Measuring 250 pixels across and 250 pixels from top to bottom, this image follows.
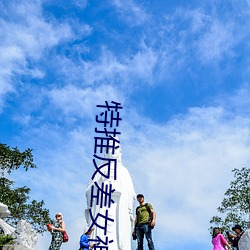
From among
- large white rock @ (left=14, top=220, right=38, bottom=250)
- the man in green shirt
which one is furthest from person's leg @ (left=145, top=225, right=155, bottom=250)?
large white rock @ (left=14, top=220, right=38, bottom=250)

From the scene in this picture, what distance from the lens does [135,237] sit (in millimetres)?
10508

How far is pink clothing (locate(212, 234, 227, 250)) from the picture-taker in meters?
10.1

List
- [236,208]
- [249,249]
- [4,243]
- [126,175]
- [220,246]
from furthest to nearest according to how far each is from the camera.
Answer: [236,208], [126,175], [4,243], [220,246], [249,249]

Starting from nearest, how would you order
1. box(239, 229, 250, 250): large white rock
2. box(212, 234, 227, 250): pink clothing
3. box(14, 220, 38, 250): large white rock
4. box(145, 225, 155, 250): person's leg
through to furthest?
box(239, 229, 250, 250): large white rock < box(212, 234, 227, 250): pink clothing < box(145, 225, 155, 250): person's leg < box(14, 220, 38, 250): large white rock

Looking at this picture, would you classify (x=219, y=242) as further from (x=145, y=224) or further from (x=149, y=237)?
(x=145, y=224)

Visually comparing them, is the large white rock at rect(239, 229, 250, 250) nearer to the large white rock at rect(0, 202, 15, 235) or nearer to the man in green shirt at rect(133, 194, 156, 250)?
the man in green shirt at rect(133, 194, 156, 250)

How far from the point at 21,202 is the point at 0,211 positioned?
10.0 meters

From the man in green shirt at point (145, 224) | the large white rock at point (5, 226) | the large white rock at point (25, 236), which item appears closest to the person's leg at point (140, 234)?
the man in green shirt at point (145, 224)

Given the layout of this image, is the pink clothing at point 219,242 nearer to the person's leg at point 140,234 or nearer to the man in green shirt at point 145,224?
the man in green shirt at point 145,224

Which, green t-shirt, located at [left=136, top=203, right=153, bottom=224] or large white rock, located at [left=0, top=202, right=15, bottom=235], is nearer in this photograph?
green t-shirt, located at [left=136, top=203, right=153, bottom=224]

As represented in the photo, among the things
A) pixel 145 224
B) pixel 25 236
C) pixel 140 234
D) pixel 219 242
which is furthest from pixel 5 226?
pixel 219 242

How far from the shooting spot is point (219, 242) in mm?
10109

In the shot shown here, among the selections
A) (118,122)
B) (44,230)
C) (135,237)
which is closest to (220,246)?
(135,237)

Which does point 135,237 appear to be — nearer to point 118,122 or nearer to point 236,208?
point 118,122
